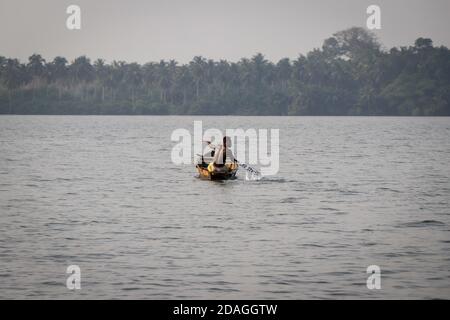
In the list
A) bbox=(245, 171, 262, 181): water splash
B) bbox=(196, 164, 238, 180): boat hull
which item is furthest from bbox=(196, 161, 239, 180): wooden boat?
bbox=(245, 171, 262, 181): water splash

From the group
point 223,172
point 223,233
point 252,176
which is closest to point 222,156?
point 223,172

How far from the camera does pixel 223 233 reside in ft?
93.4

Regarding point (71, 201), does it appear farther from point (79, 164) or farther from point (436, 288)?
point (79, 164)

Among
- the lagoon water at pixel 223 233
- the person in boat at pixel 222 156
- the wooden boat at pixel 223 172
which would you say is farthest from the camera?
the wooden boat at pixel 223 172

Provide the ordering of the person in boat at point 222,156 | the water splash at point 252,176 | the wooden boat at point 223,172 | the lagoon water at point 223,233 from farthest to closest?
the water splash at point 252,176 → the wooden boat at point 223,172 → the person in boat at point 222,156 → the lagoon water at point 223,233

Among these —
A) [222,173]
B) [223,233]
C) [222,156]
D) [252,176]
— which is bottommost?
[223,233]

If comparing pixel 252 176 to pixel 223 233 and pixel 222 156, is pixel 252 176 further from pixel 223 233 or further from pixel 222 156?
pixel 223 233

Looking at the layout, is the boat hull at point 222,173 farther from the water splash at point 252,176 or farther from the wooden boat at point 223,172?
the water splash at point 252,176

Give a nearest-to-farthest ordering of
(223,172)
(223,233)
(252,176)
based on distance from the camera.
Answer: (223,233), (223,172), (252,176)

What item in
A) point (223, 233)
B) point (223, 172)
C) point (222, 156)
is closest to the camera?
point (223, 233)

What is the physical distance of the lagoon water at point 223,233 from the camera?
69.9ft

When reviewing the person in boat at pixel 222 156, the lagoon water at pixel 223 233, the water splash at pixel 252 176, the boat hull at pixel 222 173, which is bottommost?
the lagoon water at pixel 223 233

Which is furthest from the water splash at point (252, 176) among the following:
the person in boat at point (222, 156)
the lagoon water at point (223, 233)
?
the person in boat at point (222, 156)

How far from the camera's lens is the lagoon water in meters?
21.3
